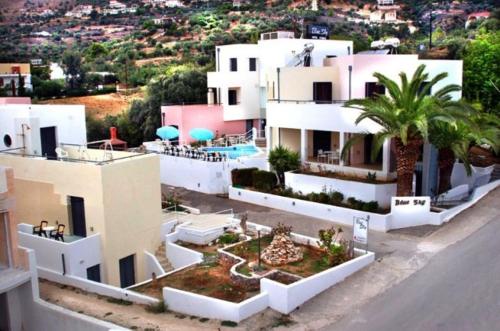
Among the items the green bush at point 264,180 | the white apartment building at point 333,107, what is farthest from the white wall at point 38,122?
the white apartment building at point 333,107

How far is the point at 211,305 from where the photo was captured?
1531 cm

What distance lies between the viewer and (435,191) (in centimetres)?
2544

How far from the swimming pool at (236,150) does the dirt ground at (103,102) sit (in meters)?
34.4

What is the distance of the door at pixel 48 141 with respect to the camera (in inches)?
940

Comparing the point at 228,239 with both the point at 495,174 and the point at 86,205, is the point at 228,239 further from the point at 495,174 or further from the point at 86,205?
the point at 495,174

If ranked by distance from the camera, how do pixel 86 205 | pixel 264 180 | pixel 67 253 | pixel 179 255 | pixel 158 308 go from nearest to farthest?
pixel 158 308, pixel 67 253, pixel 86 205, pixel 179 255, pixel 264 180

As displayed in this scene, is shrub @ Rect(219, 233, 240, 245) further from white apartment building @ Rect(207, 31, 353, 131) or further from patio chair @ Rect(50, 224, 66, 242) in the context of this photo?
white apartment building @ Rect(207, 31, 353, 131)

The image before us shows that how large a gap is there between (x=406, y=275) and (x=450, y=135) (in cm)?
857

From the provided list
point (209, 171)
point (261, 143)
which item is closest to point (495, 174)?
point (261, 143)

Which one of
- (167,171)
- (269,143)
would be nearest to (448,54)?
(269,143)

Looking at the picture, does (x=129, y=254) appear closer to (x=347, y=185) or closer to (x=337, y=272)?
(x=337, y=272)

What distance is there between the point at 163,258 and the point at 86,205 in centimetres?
377

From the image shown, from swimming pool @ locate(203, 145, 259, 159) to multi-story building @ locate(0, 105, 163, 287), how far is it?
38.0ft

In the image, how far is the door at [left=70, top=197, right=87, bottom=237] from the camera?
20.0 m
